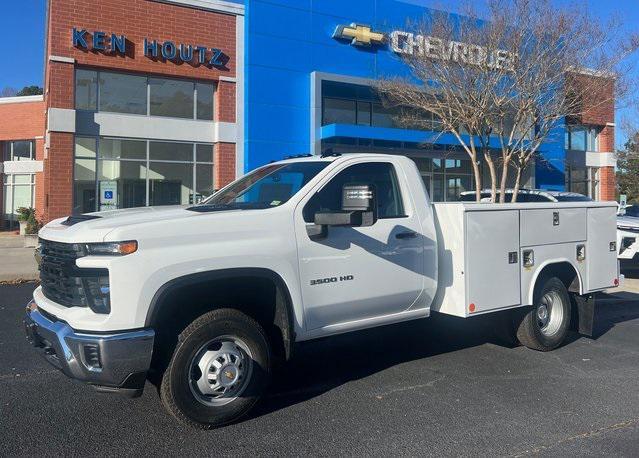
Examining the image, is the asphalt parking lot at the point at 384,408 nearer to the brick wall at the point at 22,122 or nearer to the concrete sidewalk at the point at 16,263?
the concrete sidewalk at the point at 16,263

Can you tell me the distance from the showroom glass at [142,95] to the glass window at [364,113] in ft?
18.1

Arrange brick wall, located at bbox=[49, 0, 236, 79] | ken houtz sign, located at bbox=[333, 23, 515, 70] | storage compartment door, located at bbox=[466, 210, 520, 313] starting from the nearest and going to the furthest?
storage compartment door, located at bbox=[466, 210, 520, 313] < ken houtz sign, located at bbox=[333, 23, 515, 70] < brick wall, located at bbox=[49, 0, 236, 79]

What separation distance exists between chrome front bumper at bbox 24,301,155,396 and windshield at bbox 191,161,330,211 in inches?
48.7

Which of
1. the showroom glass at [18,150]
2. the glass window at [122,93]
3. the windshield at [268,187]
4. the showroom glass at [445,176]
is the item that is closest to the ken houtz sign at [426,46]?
the showroom glass at [445,176]

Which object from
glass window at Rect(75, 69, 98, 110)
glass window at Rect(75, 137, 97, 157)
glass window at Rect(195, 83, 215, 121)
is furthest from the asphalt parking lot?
glass window at Rect(195, 83, 215, 121)

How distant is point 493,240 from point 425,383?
5.01 feet

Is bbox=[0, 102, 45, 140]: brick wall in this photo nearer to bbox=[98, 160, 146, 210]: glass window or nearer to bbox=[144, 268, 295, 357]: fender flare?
bbox=[98, 160, 146, 210]: glass window

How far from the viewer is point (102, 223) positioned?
3992 millimetres

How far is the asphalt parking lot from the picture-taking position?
398 cm

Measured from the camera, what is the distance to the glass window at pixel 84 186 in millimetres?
17359

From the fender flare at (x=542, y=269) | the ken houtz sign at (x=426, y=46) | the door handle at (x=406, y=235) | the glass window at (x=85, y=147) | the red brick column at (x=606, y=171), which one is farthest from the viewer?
the red brick column at (x=606, y=171)

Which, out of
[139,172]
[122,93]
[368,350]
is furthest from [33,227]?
[368,350]

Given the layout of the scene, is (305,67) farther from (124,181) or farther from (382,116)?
(124,181)

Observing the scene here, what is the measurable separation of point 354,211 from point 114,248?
1.73m
